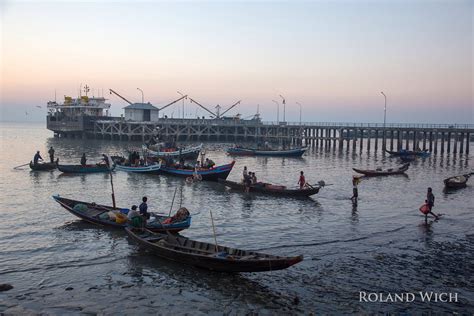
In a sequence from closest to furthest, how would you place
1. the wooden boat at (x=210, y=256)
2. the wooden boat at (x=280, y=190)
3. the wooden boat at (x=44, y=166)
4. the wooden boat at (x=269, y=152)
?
the wooden boat at (x=210, y=256) < the wooden boat at (x=280, y=190) < the wooden boat at (x=44, y=166) < the wooden boat at (x=269, y=152)

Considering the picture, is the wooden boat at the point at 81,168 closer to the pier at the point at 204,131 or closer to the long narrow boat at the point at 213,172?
the long narrow boat at the point at 213,172

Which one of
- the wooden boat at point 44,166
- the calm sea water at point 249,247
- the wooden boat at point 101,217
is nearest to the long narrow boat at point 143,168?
the wooden boat at point 44,166

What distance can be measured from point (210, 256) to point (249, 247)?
4.04 meters

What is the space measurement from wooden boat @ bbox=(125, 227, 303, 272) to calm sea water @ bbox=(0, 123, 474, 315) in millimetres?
413

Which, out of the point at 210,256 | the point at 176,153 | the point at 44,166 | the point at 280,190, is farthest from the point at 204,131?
the point at 210,256

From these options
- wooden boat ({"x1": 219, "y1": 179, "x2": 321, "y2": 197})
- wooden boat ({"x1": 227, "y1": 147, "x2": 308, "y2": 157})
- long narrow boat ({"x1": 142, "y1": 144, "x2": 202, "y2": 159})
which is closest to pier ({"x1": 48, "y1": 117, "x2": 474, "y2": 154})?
wooden boat ({"x1": 227, "y1": 147, "x2": 308, "y2": 157})

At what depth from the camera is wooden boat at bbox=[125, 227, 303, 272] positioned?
13328 mm

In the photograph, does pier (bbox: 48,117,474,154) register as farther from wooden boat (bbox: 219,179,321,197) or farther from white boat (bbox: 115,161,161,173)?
wooden boat (bbox: 219,179,321,197)

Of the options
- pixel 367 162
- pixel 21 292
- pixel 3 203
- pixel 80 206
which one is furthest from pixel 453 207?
pixel 367 162

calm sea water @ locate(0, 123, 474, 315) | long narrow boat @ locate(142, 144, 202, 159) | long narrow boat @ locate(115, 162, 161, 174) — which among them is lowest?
calm sea water @ locate(0, 123, 474, 315)

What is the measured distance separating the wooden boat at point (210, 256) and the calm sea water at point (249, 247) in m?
0.41

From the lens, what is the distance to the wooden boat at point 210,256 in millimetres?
13328

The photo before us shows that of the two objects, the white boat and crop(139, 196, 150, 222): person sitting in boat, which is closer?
crop(139, 196, 150, 222): person sitting in boat

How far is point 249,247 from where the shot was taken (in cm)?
1805
